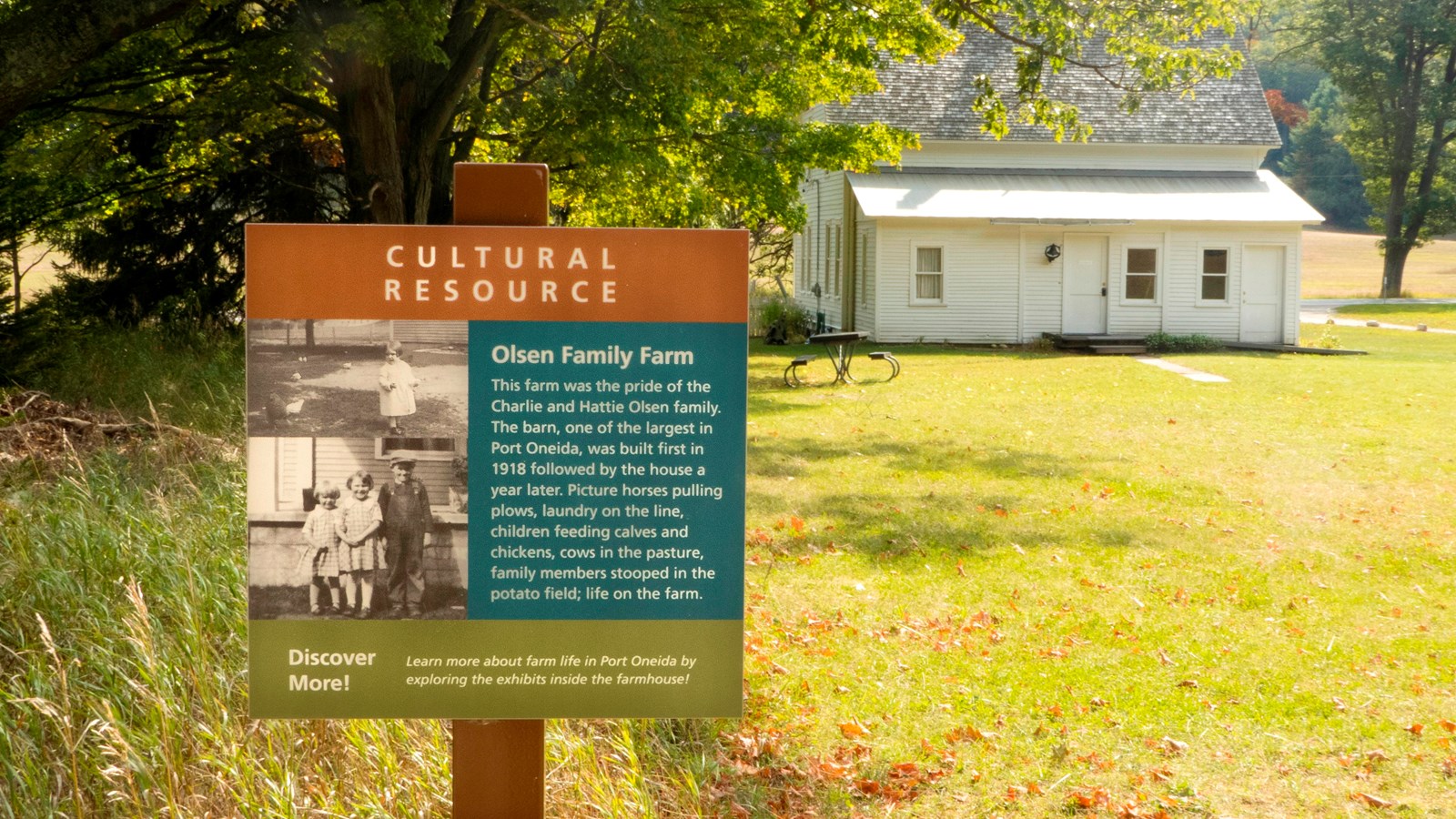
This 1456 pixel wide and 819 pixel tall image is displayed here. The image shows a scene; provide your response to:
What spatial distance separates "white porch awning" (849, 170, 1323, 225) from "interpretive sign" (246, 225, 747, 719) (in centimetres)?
2749

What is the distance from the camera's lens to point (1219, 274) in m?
31.6

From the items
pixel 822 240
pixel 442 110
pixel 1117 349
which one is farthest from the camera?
pixel 822 240

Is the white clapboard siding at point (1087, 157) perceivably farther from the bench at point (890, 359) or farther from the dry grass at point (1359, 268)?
the dry grass at point (1359, 268)

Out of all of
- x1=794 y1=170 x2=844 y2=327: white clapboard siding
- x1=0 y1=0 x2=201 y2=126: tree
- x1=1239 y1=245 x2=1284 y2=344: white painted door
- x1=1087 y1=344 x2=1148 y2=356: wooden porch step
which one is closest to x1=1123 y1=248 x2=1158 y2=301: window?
x1=1239 y1=245 x2=1284 y2=344: white painted door

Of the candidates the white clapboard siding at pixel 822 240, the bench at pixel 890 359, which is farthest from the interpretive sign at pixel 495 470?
the white clapboard siding at pixel 822 240

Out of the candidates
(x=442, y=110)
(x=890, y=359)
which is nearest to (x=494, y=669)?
(x=442, y=110)

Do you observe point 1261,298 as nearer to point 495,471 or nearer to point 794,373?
point 794,373

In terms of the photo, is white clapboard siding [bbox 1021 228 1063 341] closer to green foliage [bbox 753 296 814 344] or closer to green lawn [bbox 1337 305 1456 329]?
green foliage [bbox 753 296 814 344]

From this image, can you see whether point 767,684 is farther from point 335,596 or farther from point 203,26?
point 203,26

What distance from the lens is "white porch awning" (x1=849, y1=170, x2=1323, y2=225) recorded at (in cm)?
3073

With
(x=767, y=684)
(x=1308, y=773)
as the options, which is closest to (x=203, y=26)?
(x=767, y=684)

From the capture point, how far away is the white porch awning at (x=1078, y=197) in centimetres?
3073

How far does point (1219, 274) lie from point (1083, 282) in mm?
3078

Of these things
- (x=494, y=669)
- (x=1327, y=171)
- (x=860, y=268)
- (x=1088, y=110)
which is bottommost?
(x=494, y=669)
